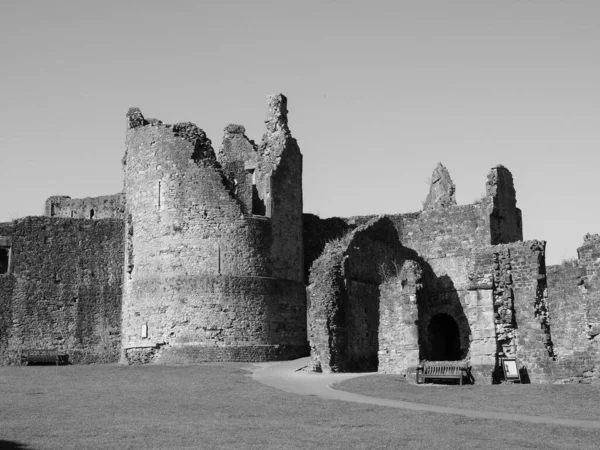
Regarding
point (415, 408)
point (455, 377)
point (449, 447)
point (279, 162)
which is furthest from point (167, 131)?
point (449, 447)

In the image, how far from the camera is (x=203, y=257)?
122ft

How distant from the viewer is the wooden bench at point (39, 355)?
38.8 meters

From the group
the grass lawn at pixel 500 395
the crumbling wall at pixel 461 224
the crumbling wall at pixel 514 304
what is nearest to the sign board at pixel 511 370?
the crumbling wall at pixel 514 304

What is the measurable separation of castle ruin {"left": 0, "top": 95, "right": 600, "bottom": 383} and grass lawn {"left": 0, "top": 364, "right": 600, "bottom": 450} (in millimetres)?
5801

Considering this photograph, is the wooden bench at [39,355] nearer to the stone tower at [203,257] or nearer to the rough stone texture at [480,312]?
the stone tower at [203,257]

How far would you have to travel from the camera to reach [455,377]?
27656 millimetres

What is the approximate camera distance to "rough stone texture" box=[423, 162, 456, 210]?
48.3 meters

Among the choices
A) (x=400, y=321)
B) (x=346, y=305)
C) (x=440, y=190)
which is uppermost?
(x=440, y=190)

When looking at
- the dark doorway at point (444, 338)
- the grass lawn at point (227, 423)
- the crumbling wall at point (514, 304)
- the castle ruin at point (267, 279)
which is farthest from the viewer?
the dark doorway at point (444, 338)

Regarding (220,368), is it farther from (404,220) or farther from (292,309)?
(404,220)

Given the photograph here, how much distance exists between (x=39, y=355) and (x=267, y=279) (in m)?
10.2

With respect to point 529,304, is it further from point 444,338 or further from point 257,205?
point 257,205

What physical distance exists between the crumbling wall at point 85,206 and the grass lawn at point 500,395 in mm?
29096

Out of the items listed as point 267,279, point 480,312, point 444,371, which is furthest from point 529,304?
point 267,279
